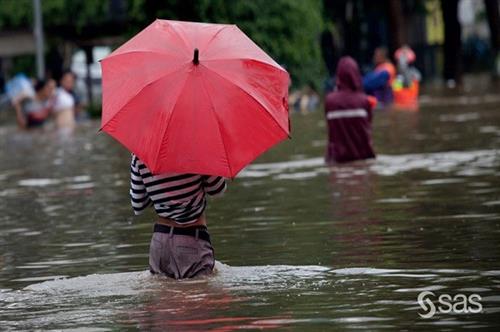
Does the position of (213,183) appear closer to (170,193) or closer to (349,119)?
(170,193)

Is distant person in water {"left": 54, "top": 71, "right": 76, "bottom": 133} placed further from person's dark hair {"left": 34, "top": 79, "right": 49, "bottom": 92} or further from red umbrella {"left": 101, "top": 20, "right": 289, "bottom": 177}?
red umbrella {"left": 101, "top": 20, "right": 289, "bottom": 177}

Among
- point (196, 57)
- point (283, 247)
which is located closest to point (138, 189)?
point (196, 57)

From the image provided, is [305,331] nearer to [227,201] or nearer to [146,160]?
[146,160]

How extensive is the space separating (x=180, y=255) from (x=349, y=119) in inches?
435

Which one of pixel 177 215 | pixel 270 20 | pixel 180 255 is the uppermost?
pixel 177 215

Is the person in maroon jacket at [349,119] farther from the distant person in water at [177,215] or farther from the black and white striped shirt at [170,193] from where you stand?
the black and white striped shirt at [170,193]

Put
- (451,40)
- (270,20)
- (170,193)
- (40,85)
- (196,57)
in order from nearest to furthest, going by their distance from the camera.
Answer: (196,57), (170,193), (40,85), (270,20), (451,40)

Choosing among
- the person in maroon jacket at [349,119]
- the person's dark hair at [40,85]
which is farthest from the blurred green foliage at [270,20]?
the person in maroon jacket at [349,119]

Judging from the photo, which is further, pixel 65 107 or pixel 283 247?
pixel 65 107

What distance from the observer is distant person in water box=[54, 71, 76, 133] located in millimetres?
43688

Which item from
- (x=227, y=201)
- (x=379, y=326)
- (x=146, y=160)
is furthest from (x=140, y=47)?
(x=227, y=201)

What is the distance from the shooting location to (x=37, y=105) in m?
43.9

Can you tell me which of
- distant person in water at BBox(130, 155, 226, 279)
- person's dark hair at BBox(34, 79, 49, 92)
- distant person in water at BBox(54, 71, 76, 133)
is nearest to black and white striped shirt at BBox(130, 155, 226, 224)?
distant person in water at BBox(130, 155, 226, 279)

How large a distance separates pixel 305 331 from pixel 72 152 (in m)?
21.4
